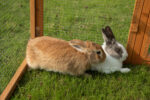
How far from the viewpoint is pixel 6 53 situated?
3.08 metres

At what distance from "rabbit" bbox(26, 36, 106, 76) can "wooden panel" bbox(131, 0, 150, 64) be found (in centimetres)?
62

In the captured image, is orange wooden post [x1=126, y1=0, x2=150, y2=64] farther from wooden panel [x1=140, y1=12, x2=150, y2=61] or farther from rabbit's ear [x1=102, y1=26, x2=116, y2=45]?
rabbit's ear [x1=102, y1=26, x2=116, y2=45]

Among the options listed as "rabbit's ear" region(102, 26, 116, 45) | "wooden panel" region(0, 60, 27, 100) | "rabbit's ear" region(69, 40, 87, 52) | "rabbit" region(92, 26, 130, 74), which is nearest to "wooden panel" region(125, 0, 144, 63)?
"rabbit" region(92, 26, 130, 74)

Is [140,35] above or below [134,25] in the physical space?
below

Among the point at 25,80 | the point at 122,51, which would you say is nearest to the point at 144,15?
the point at 122,51

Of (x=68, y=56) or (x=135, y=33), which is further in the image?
(x=135, y=33)

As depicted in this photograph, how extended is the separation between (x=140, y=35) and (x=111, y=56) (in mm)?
562

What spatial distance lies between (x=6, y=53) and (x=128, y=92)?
2.06 metres

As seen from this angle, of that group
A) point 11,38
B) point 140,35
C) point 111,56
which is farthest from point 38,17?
point 140,35

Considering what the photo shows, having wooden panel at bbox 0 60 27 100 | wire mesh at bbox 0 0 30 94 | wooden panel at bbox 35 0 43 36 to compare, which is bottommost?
wooden panel at bbox 0 60 27 100

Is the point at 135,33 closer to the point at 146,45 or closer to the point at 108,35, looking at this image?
the point at 146,45

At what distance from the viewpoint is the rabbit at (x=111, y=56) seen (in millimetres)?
2826

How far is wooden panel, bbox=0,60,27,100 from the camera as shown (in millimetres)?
2363

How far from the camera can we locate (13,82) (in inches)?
100
